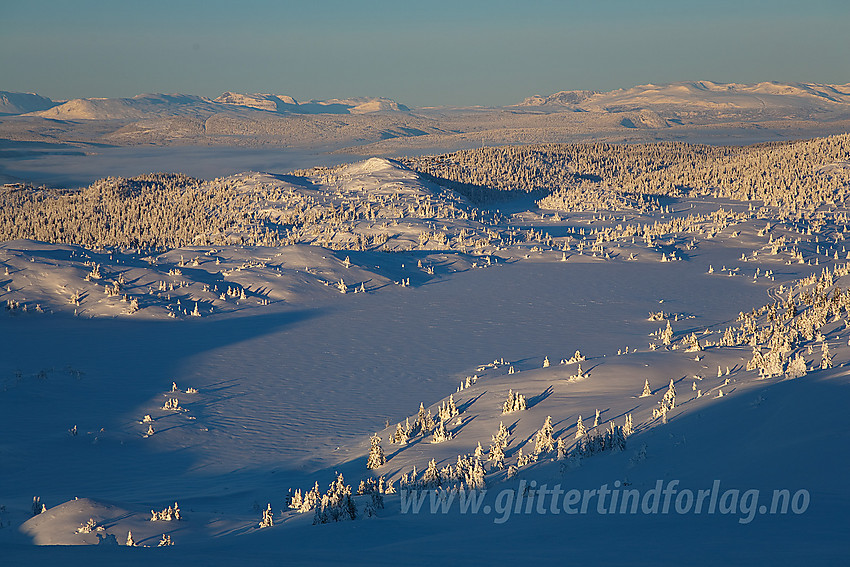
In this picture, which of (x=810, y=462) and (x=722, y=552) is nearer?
(x=722, y=552)

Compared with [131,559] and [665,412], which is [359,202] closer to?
[665,412]

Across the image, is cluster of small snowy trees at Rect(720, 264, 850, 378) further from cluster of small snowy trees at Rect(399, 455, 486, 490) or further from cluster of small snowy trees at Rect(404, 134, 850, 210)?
cluster of small snowy trees at Rect(404, 134, 850, 210)

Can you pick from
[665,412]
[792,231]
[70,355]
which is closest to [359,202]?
[792,231]

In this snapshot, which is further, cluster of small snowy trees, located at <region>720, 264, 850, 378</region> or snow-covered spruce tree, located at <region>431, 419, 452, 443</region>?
cluster of small snowy trees, located at <region>720, 264, 850, 378</region>

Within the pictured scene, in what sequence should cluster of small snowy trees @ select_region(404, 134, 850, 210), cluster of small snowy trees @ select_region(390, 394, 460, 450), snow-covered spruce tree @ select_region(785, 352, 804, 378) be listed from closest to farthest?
1. snow-covered spruce tree @ select_region(785, 352, 804, 378)
2. cluster of small snowy trees @ select_region(390, 394, 460, 450)
3. cluster of small snowy trees @ select_region(404, 134, 850, 210)

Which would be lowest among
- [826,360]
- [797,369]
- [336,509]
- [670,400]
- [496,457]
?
[496,457]

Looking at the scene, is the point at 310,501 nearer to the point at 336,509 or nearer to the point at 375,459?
the point at 336,509

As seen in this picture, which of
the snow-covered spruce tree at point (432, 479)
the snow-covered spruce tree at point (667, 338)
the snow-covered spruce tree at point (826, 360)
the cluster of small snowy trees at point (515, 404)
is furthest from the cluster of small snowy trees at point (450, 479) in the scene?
the snow-covered spruce tree at point (667, 338)

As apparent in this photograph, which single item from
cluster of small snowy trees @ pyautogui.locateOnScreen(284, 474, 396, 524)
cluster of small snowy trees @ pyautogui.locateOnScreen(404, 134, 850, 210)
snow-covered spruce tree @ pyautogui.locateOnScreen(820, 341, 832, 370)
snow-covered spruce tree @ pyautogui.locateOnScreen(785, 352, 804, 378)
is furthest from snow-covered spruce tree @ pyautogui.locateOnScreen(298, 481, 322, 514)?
cluster of small snowy trees @ pyautogui.locateOnScreen(404, 134, 850, 210)

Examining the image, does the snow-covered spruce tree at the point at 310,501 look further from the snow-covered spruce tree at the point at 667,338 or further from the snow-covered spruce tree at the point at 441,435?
the snow-covered spruce tree at the point at 667,338

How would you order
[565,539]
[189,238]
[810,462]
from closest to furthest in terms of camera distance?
[565,539] → [810,462] → [189,238]

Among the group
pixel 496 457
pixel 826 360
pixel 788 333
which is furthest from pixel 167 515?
pixel 788 333
